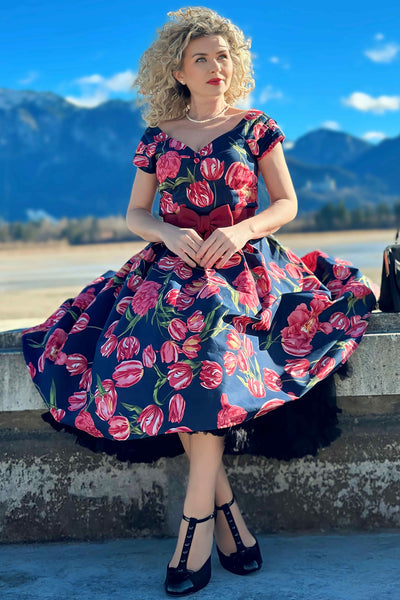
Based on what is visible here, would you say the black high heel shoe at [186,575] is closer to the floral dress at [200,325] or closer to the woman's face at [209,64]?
the floral dress at [200,325]

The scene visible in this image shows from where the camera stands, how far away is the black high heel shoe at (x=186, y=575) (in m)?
1.93

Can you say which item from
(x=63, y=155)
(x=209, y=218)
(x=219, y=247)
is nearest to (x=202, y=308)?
(x=219, y=247)

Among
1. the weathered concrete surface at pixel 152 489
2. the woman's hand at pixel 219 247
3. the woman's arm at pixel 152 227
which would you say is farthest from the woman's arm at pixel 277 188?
the weathered concrete surface at pixel 152 489

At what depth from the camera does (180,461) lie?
92.6 inches

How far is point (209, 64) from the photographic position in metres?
2.42

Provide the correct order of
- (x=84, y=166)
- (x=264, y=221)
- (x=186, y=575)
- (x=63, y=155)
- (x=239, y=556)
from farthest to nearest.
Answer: (x=63, y=155)
(x=84, y=166)
(x=264, y=221)
(x=239, y=556)
(x=186, y=575)

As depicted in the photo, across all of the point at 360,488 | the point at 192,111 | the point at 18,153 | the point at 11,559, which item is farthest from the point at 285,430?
the point at 18,153

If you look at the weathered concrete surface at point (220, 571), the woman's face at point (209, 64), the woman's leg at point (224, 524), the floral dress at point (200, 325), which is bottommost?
the weathered concrete surface at point (220, 571)

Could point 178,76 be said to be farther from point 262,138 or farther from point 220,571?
point 220,571

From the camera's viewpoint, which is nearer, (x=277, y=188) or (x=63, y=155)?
Answer: (x=277, y=188)

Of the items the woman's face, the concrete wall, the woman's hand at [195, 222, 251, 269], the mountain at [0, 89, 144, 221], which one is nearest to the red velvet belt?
the woman's hand at [195, 222, 251, 269]

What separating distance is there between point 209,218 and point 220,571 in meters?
1.06

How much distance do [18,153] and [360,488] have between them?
181300 mm

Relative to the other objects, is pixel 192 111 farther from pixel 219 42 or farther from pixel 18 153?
pixel 18 153
